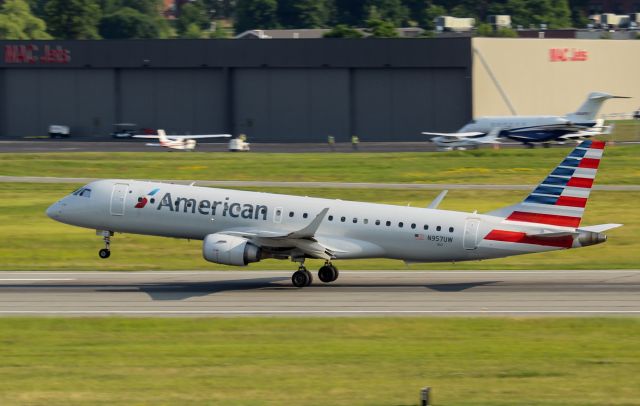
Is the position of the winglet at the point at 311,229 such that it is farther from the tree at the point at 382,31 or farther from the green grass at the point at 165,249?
the tree at the point at 382,31

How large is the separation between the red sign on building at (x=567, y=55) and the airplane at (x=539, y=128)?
73.6ft

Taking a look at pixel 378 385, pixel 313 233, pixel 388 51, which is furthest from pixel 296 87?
pixel 378 385

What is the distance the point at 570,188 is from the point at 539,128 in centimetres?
6640

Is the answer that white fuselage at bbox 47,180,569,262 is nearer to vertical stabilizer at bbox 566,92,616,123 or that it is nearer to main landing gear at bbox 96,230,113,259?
main landing gear at bbox 96,230,113,259

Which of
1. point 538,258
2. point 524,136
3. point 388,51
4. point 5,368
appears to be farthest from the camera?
point 388,51

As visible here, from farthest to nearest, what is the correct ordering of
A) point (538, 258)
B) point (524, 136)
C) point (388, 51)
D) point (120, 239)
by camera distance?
point (388, 51), point (524, 136), point (120, 239), point (538, 258)

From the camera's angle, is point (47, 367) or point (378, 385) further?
point (47, 367)

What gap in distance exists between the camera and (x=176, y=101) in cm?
12800

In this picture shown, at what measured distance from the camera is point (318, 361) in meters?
28.2

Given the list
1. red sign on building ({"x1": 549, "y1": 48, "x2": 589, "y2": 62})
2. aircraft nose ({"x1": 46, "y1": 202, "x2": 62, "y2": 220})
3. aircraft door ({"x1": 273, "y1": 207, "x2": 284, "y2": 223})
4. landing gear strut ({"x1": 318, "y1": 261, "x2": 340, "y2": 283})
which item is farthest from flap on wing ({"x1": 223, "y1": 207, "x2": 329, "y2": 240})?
red sign on building ({"x1": 549, "y1": 48, "x2": 589, "y2": 62})

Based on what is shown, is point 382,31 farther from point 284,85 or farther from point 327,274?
point 327,274

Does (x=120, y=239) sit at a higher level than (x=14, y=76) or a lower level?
lower

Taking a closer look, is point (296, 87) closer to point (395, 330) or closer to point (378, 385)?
point (395, 330)

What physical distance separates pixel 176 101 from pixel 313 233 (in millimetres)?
89879
